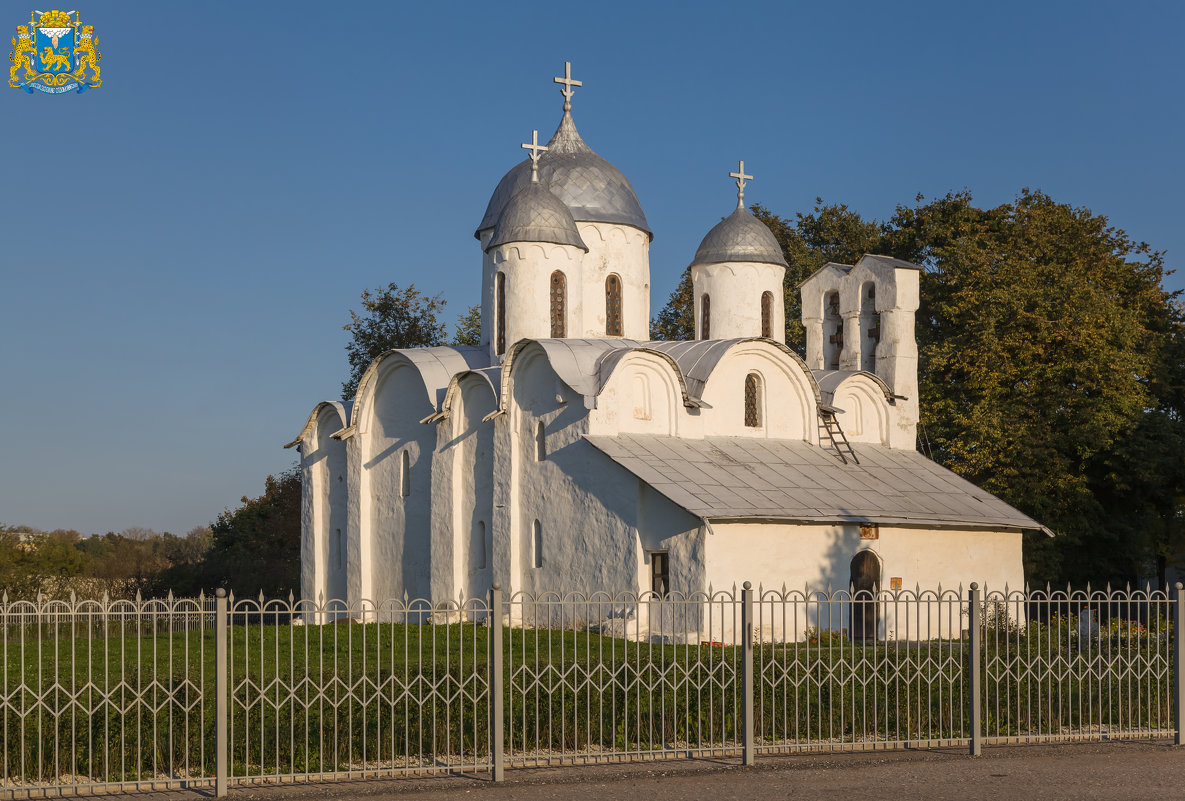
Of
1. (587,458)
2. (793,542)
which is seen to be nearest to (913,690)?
(793,542)

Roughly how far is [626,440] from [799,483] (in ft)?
9.24

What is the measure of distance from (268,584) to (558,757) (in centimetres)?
2976

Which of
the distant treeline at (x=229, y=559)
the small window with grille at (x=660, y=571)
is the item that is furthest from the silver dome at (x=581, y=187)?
the distant treeline at (x=229, y=559)

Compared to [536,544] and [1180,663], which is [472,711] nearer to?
[1180,663]

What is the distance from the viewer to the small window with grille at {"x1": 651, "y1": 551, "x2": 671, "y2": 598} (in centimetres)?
2052

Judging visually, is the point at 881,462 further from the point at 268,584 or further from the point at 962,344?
the point at 268,584

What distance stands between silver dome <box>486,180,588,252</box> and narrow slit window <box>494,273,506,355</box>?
66 centimetres

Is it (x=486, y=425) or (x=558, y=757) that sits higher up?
(x=486, y=425)

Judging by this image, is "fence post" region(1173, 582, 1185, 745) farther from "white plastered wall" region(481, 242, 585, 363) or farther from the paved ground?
"white plastered wall" region(481, 242, 585, 363)

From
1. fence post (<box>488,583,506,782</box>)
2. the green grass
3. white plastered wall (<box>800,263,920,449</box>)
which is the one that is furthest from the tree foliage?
fence post (<box>488,583,506,782</box>)

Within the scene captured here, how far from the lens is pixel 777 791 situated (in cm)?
941

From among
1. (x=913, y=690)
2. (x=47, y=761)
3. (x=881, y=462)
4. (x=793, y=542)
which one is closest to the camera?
(x=47, y=761)

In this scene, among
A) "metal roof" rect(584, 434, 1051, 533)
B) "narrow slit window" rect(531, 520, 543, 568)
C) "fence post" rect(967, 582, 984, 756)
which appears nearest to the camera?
"fence post" rect(967, 582, 984, 756)

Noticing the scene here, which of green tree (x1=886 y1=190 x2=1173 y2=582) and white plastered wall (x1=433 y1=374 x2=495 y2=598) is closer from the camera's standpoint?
white plastered wall (x1=433 y1=374 x2=495 y2=598)
